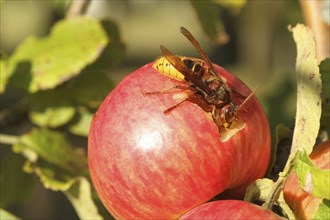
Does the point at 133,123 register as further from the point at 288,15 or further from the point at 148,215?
the point at 288,15

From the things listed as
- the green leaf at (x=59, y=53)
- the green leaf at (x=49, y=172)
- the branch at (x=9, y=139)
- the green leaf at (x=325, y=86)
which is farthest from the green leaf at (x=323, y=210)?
the branch at (x=9, y=139)

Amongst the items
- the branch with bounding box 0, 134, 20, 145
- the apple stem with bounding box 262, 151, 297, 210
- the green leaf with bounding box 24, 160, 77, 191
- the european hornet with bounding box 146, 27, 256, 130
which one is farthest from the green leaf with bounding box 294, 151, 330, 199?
the branch with bounding box 0, 134, 20, 145

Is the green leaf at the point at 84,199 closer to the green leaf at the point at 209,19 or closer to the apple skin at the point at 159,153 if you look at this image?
the apple skin at the point at 159,153

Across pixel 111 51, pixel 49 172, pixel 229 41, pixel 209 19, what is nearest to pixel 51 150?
pixel 49 172

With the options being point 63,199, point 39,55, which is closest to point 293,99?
point 39,55

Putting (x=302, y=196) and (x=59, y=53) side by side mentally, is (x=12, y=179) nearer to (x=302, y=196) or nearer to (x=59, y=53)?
(x=59, y=53)
